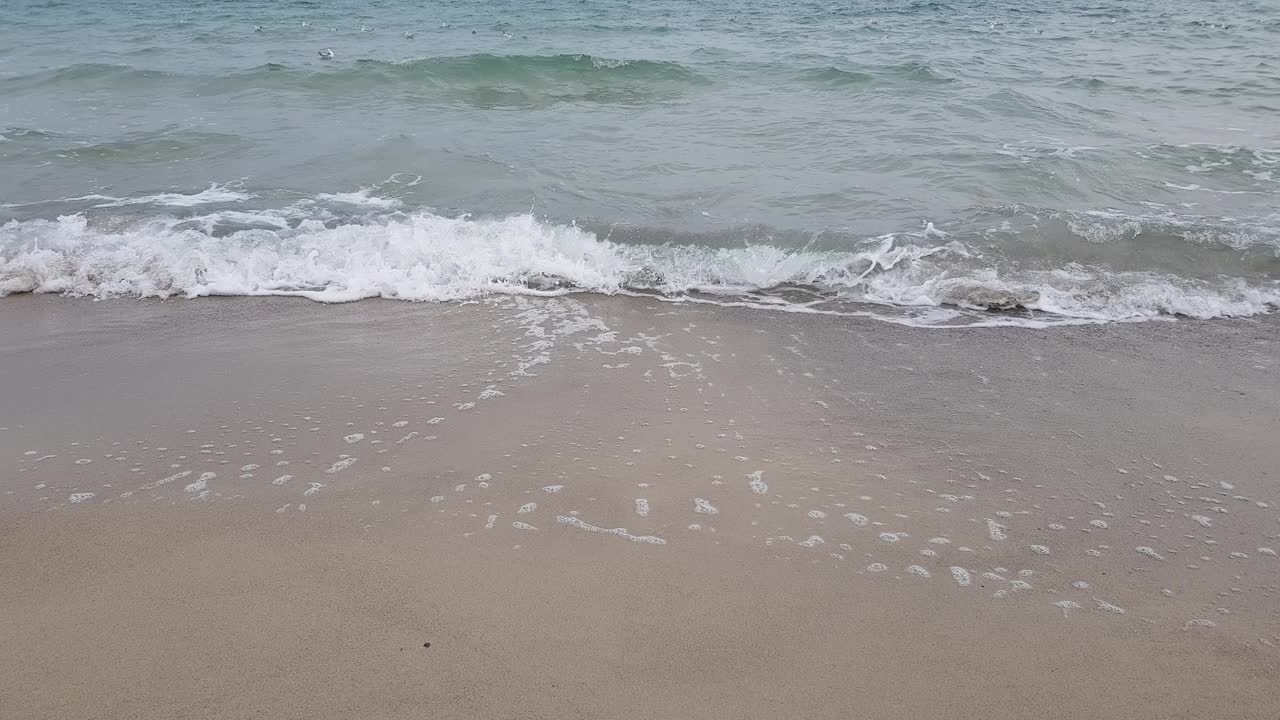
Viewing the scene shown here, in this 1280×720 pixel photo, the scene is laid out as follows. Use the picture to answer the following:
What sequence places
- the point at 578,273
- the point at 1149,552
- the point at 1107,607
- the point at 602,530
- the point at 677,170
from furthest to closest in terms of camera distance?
the point at 677,170 → the point at 578,273 → the point at 602,530 → the point at 1149,552 → the point at 1107,607

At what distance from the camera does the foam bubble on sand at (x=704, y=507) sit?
3121mm

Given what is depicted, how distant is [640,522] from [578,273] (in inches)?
113

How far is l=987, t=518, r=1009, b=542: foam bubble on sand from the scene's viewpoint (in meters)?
2.99

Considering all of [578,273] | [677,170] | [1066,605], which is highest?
[677,170]

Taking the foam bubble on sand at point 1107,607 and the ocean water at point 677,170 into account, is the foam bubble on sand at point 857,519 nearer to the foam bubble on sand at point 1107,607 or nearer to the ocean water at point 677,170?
the foam bubble on sand at point 1107,607

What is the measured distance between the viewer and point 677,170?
779 centimetres

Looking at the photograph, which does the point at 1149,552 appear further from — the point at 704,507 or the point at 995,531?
the point at 704,507

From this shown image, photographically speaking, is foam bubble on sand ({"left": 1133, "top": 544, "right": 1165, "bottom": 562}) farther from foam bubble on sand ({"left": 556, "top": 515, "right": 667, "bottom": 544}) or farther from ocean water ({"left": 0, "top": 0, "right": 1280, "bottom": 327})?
ocean water ({"left": 0, "top": 0, "right": 1280, "bottom": 327})

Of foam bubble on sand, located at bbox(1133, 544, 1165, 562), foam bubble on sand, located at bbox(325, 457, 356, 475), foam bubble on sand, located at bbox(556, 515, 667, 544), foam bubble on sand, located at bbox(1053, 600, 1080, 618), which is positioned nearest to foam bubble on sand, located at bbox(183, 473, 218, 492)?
foam bubble on sand, located at bbox(325, 457, 356, 475)

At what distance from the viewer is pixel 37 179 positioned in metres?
7.79

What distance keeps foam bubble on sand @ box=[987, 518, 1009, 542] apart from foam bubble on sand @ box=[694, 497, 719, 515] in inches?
39.7

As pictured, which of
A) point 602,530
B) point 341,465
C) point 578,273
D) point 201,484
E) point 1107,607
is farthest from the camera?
point 578,273

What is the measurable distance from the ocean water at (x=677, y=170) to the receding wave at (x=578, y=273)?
0.03 metres

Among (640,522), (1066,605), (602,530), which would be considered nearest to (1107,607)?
(1066,605)
